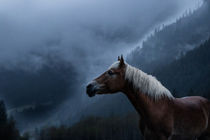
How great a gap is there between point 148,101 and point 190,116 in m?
1.08

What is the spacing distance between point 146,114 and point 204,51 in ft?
565

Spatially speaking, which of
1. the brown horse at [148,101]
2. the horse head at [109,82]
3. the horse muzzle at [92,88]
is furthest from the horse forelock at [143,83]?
the horse muzzle at [92,88]

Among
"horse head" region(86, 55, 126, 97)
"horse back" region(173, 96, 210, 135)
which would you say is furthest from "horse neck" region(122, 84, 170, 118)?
"horse back" region(173, 96, 210, 135)

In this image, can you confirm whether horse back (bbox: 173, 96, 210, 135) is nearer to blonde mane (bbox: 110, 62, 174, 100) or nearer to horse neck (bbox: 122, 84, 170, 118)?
horse neck (bbox: 122, 84, 170, 118)

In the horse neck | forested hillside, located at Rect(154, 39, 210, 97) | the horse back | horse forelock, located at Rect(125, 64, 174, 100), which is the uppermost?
forested hillside, located at Rect(154, 39, 210, 97)

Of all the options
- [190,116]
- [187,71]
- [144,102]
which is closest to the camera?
[144,102]

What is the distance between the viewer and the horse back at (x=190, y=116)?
15.9 ft

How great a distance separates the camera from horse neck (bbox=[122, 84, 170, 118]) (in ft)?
15.4

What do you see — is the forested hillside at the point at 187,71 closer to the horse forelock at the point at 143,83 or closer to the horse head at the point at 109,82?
the horse forelock at the point at 143,83

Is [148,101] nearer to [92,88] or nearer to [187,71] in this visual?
[92,88]

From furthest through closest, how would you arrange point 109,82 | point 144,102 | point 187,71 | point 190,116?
point 187,71 < point 190,116 < point 109,82 < point 144,102

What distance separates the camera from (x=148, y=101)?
15.7 feet

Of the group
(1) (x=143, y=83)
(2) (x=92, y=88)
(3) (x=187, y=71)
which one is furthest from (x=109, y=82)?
(3) (x=187, y=71)

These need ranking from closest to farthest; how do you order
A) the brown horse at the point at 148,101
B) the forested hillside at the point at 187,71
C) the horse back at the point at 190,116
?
the brown horse at the point at 148,101 → the horse back at the point at 190,116 → the forested hillside at the point at 187,71
